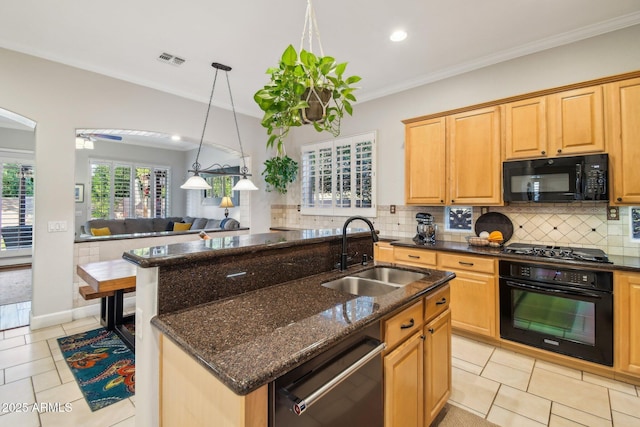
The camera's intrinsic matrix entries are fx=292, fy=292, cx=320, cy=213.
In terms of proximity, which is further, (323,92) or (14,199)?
(14,199)

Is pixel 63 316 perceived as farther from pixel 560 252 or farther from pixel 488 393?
pixel 560 252

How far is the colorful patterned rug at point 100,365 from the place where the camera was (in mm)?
2223

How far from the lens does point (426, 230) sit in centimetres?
360

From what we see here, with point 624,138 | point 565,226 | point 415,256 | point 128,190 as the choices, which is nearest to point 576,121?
point 624,138

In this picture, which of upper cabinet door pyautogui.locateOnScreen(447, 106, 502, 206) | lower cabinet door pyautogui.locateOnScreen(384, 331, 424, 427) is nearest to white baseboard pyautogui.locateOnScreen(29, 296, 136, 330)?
lower cabinet door pyautogui.locateOnScreen(384, 331, 424, 427)

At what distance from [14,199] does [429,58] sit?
8.41m

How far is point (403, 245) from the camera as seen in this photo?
3.47 meters

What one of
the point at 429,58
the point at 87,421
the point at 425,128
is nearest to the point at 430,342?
the point at 87,421

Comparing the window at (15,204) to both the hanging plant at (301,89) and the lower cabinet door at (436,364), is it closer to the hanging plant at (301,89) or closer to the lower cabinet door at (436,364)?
the hanging plant at (301,89)

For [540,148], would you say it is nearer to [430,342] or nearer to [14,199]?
[430,342]

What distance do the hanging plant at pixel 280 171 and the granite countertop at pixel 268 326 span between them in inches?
146

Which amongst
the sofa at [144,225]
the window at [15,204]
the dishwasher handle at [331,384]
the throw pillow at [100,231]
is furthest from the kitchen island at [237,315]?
the window at [15,204]

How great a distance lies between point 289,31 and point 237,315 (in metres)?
2.80

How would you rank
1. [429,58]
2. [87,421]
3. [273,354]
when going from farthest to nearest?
1. [429,58]
2. [87,421]
3. [273,354]
